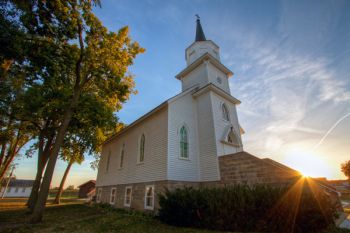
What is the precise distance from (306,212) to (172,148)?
780 cm

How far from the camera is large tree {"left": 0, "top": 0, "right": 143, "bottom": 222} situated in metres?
10.8

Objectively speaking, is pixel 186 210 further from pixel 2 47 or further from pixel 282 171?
pixel 2 47

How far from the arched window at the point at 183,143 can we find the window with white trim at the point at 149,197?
3218mm

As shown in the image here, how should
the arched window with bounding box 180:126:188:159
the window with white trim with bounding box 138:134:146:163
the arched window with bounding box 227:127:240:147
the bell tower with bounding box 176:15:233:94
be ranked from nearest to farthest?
1. the arched window with bounding box 180:126:188:159
2. the window with white trim with bounding box 138:134:146:163
3. the arched window with bounding box 227:127:240:147
4. the bell tower with bounding box 176:15:233:94

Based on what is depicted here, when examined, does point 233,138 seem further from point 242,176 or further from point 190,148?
point 242,176

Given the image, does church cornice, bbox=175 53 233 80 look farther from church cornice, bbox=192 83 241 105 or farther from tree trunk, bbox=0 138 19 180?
tree trunk, bbox=0 138 19 180

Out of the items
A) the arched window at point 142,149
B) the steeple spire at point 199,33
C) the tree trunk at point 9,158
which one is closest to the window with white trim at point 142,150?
the arched window at point 142,149

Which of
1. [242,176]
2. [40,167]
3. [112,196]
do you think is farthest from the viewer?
[112,196]

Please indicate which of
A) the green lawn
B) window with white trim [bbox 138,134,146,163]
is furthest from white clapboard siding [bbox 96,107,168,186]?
the green lawn

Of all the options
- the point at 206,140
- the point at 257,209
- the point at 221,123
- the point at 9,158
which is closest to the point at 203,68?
the point at 221,123

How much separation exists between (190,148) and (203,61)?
28.7ft

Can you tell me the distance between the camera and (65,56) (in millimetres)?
13391

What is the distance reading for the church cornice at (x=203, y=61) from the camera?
1638 cm

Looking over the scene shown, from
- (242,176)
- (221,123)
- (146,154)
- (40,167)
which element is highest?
(221,123)
